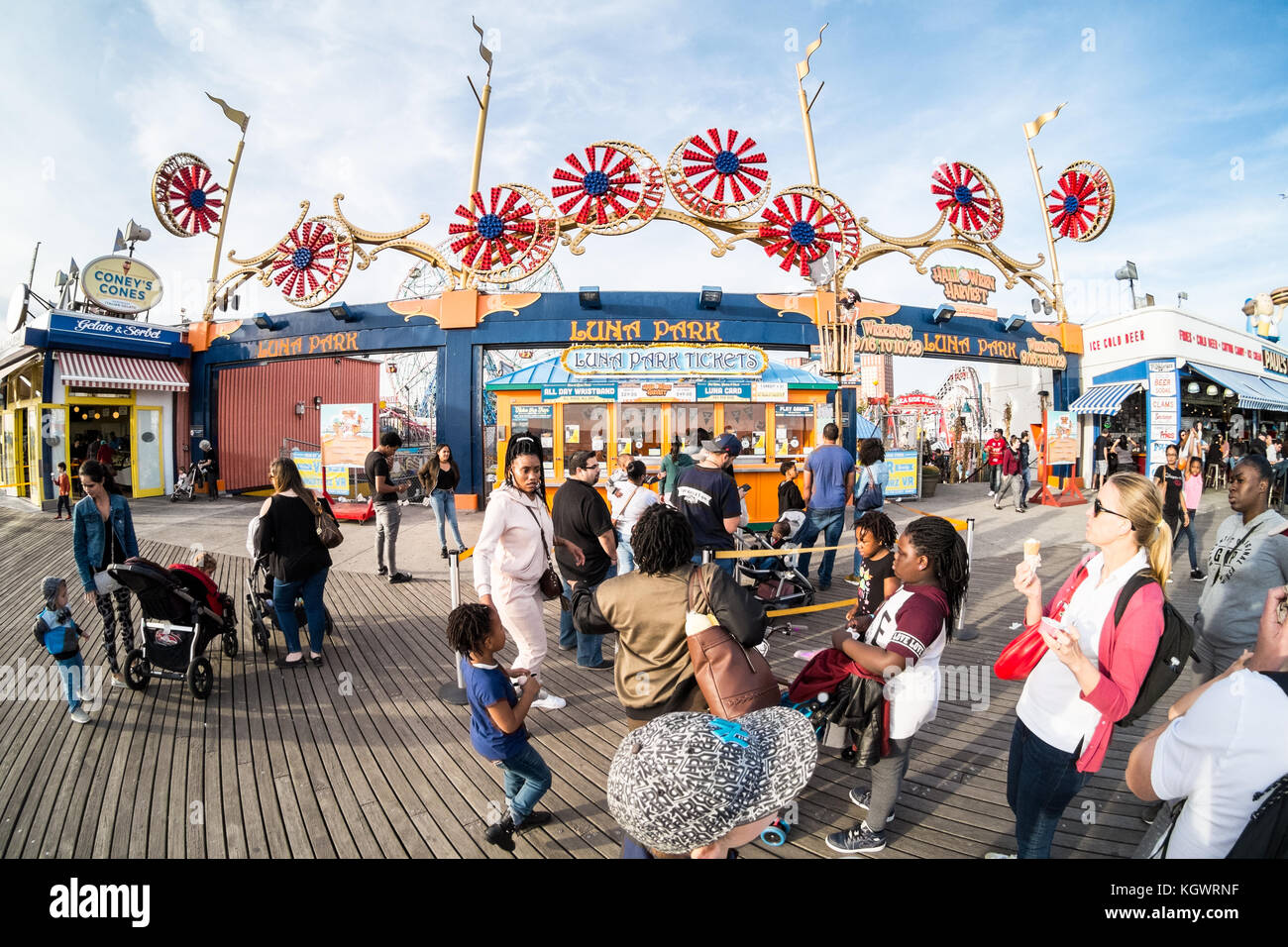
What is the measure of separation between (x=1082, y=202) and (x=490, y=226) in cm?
1767

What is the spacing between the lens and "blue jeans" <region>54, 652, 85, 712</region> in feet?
12.1

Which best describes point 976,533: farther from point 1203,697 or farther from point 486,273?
point 486,273

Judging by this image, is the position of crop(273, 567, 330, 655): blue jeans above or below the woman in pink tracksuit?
below

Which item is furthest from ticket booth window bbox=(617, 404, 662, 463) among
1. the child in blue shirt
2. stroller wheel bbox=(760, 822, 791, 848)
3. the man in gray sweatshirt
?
the child in blue shirt

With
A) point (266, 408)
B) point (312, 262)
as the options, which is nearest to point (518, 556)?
point (312, 262)

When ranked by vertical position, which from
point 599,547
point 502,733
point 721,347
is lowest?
point 502,733

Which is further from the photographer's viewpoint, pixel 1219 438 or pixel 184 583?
pixel 1219 438

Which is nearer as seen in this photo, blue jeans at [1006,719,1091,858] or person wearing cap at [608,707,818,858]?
person wearing cap at [608,707,818,858]

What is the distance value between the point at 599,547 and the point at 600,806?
68.3 inches

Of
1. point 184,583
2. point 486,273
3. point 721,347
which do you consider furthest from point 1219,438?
point 184,583

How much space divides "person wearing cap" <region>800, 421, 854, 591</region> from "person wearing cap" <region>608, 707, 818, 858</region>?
18.2 feet

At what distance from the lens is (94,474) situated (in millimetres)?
4133

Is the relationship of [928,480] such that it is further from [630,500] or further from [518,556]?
[518,556]

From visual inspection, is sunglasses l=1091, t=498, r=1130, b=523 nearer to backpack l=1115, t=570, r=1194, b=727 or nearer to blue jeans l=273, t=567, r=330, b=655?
backpack l=1115, t=570, r=1194, b=727
